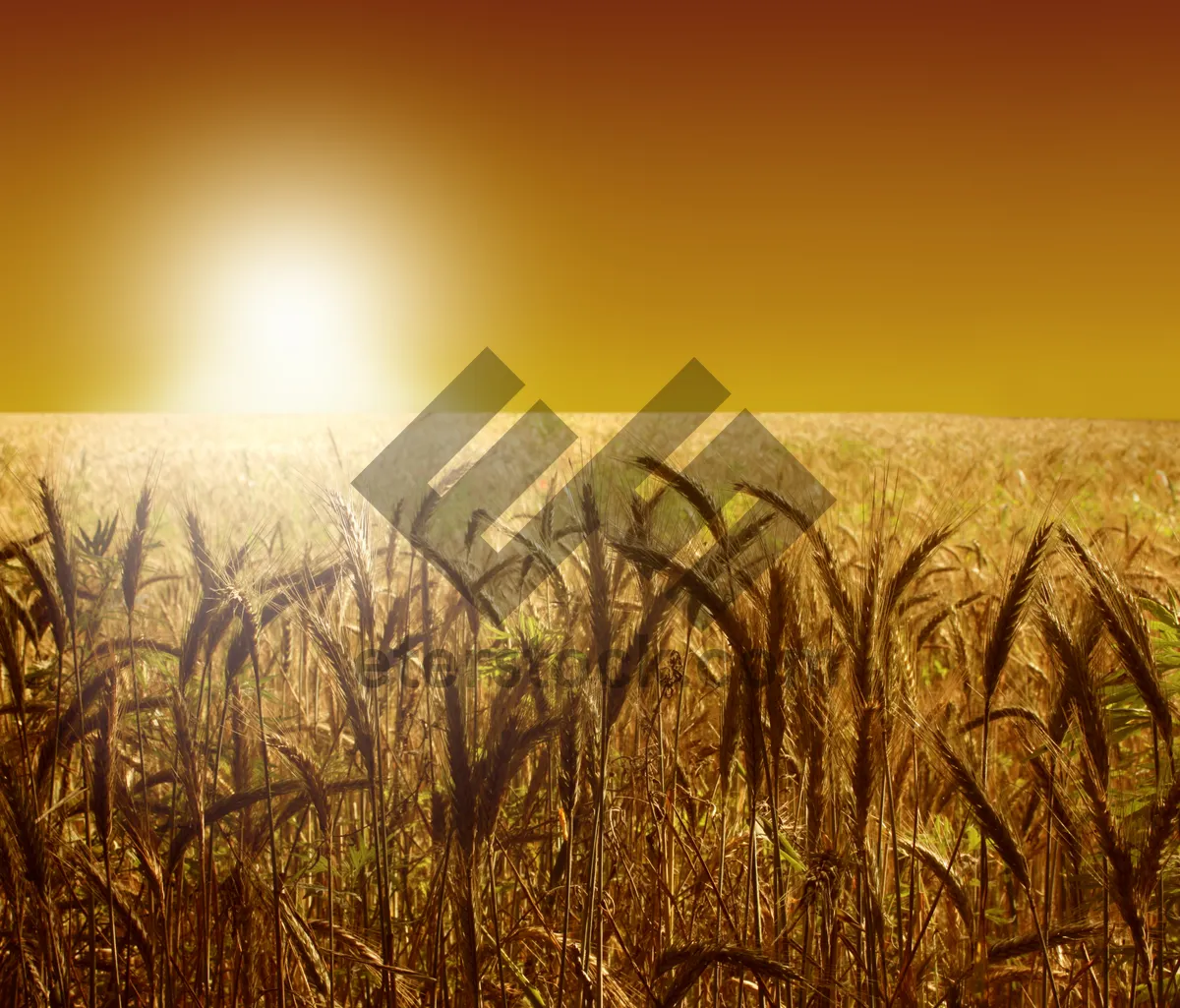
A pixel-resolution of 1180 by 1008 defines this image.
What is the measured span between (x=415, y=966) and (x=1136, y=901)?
183cm

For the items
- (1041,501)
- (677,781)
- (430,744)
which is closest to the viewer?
(1041,501)

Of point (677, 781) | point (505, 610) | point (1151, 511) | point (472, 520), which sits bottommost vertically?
point (677, 781)

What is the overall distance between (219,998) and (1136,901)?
2026mm

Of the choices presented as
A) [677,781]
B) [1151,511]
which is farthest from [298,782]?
[1151,511]

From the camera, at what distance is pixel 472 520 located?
2.48 metres

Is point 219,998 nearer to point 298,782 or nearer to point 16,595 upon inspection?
point 298,782

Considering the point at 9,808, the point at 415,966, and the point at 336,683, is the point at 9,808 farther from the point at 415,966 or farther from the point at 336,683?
the point at 415,966

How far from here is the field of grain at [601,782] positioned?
161cm

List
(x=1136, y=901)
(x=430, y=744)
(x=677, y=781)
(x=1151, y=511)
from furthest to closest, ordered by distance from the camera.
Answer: (x=1151, y=511), (x=677, y=781), (x=430, y=744), (x=1136, y=901)

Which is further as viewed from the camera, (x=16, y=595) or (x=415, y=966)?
(x=16, y=595)

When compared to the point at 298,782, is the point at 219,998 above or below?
below

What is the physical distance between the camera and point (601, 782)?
5.43 feet

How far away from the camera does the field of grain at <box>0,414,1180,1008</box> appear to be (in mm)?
1608

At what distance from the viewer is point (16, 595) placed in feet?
8.37
